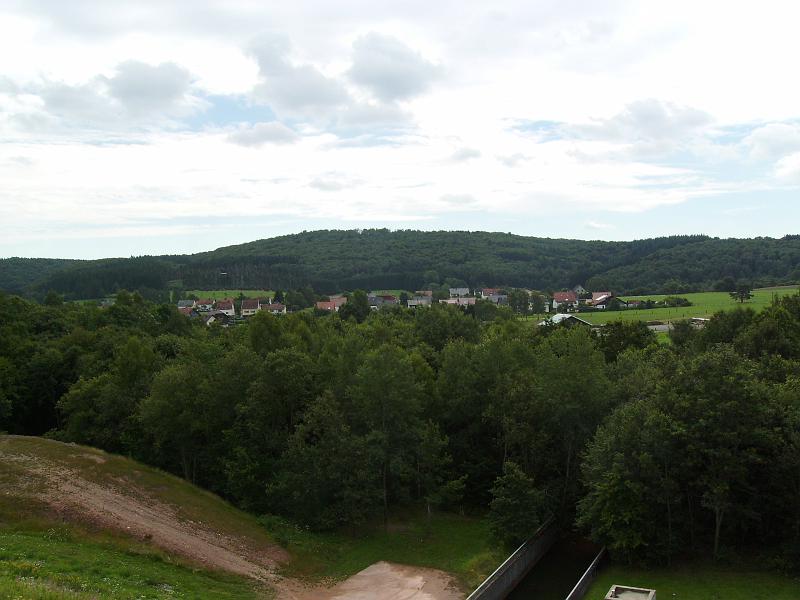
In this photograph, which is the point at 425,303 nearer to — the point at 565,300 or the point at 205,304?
the point at 565,300

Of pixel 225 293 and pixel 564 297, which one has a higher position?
pixel 225 293

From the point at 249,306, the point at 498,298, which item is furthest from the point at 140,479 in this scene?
the point at 498,298

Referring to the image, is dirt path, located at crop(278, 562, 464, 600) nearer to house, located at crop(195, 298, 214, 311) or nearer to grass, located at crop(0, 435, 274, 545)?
grass, located at crop(0, 435, 274, 545)

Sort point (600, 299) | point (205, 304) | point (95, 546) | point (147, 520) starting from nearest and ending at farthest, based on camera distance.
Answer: point (95, 546) < point (147, 520) < point (600, 299) < point (205, 304)

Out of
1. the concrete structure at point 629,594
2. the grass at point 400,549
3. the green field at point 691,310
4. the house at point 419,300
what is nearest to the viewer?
the concrete structure at point 629,594

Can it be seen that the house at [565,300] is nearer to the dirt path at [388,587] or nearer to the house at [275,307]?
the house at [275,307]

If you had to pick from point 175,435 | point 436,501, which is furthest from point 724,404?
point 175,435

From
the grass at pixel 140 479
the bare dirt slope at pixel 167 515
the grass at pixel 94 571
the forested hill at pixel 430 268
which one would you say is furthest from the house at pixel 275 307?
the grass at pixel 94 571

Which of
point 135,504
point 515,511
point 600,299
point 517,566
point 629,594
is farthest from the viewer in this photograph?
point 600,299
